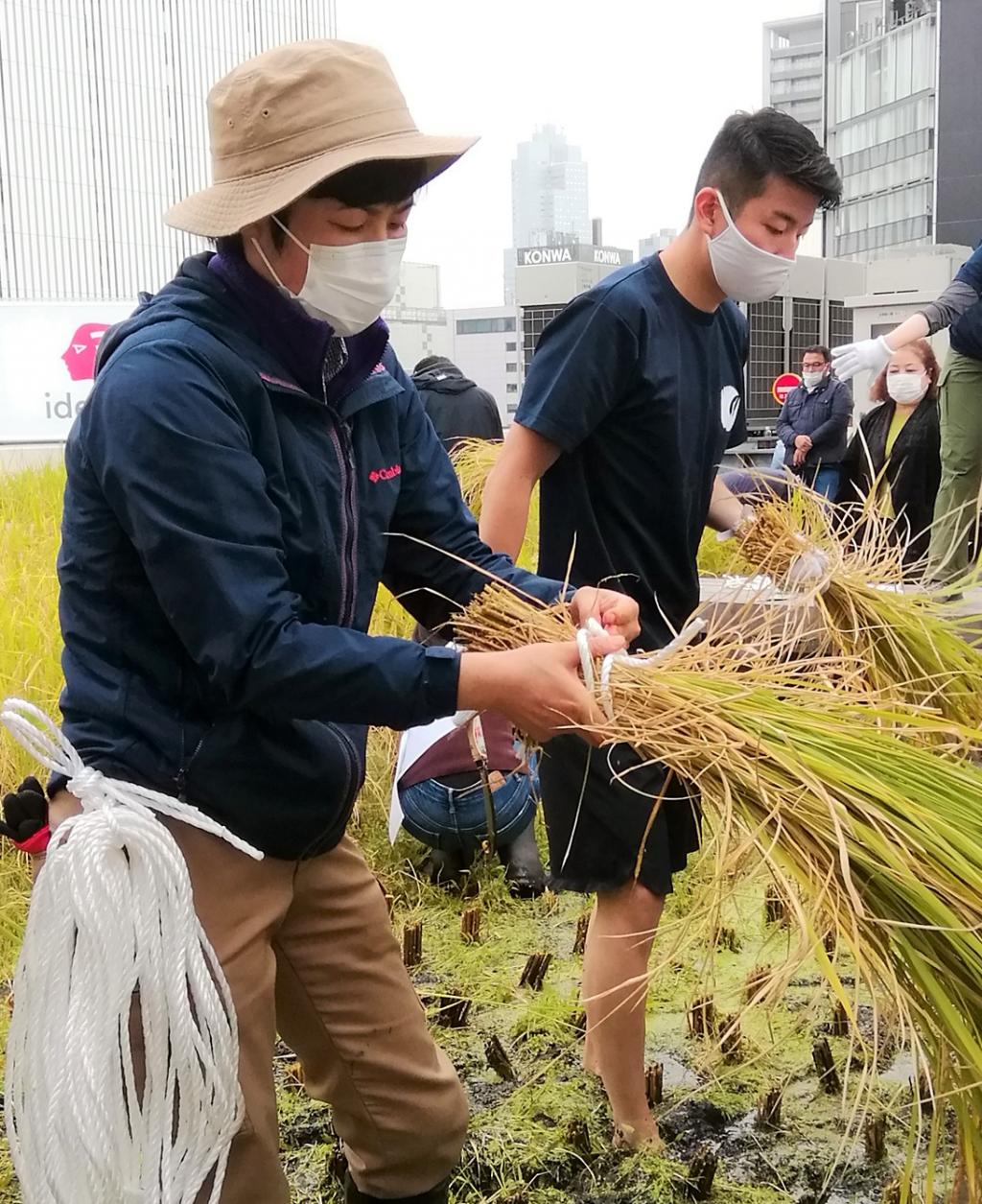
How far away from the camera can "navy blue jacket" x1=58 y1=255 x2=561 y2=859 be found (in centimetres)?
118

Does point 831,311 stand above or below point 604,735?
above

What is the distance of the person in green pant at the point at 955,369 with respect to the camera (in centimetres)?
326

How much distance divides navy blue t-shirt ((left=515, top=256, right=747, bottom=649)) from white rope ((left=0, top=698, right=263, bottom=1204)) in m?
0.91

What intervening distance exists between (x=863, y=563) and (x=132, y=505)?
4.46ft

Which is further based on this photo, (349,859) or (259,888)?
(349,859)

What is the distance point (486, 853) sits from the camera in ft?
10.5

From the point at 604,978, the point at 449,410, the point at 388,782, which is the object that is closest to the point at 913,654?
the point at 604,978

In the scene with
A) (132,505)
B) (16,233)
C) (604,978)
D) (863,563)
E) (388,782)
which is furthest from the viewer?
(16,233)

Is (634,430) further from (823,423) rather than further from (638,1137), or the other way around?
(823,423)

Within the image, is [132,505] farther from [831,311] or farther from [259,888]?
[831,311]

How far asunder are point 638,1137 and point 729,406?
128 cm

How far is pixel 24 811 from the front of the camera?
136 cm

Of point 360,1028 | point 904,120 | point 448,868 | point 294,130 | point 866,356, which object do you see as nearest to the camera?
point 294,130

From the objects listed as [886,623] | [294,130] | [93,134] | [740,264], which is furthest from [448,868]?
[93,134]
